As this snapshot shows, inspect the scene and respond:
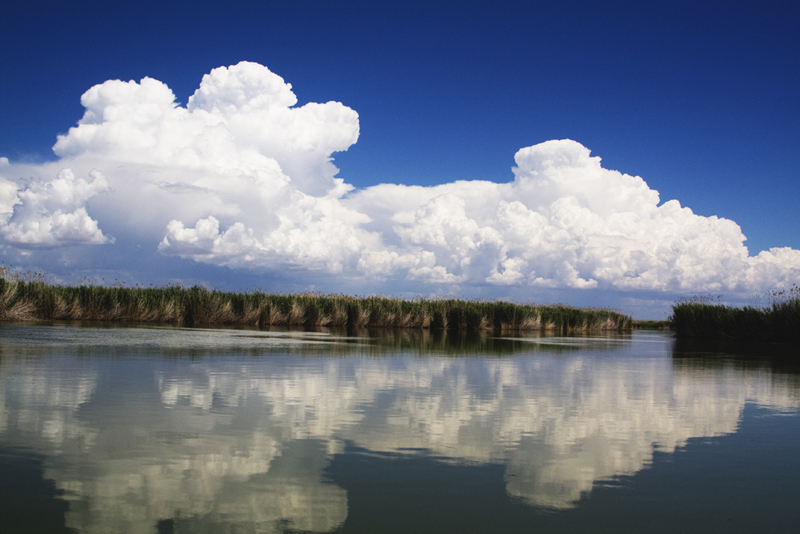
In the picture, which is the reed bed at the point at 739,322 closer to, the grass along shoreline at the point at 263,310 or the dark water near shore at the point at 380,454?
the grass along shoreline at the point at 263,310

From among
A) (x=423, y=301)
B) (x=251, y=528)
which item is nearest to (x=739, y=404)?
(x=251, y=528)

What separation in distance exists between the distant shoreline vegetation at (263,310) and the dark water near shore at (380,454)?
14.9m

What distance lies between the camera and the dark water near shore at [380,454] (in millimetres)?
2281

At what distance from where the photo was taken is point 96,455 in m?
2.96

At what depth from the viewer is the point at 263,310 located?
23172 millimetres

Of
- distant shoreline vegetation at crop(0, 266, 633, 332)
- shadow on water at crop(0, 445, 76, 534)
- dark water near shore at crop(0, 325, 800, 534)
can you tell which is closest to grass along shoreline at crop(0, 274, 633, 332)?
distant shoreline vegetation at crop(0, 266, 633, 332)

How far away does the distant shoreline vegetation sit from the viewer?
742 inches

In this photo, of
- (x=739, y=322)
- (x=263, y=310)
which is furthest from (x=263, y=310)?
(x=739, y=322)

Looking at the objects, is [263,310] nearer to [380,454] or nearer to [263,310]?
[263,310]

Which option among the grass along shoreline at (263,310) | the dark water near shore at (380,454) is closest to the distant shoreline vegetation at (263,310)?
the grass along shoreline at (263,310)

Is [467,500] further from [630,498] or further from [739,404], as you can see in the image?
[739,404]

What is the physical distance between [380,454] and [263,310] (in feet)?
68.5

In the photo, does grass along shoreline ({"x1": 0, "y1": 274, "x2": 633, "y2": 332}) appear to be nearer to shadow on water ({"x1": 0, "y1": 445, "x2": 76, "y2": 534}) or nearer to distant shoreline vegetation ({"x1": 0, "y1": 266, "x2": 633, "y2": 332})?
distant shoreline vegetation ({"x1": 0, "y1": 266, "x2": 633, "y2": 332})

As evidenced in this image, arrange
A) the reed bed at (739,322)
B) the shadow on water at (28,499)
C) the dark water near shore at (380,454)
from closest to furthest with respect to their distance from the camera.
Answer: the shadow on water at (28,499) < the dark water near shore at (380,454) < the reed bed at (739,322)
